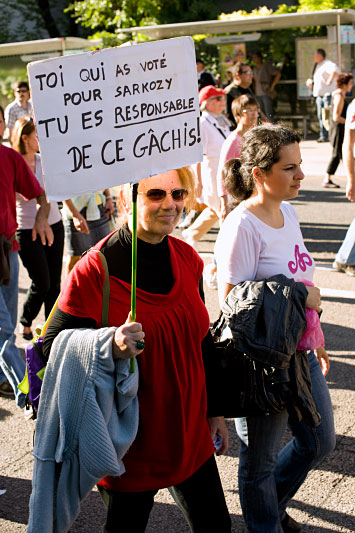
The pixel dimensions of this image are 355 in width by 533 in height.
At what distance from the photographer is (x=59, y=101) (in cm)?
225

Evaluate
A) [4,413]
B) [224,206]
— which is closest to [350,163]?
[224,206]

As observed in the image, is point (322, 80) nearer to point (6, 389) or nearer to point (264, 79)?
point (264, 79)

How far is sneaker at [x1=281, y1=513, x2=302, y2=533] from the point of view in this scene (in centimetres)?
334

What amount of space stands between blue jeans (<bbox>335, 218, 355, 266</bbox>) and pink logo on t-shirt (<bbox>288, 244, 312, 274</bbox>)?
173 inches

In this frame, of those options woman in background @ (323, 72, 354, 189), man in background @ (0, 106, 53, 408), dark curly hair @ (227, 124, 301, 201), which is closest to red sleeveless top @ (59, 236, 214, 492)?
dark curly hair @ (227, 124, 301, 201)

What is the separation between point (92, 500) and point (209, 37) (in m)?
18.2

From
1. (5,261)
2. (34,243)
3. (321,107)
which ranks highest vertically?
(5,261)

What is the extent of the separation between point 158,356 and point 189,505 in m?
0.57

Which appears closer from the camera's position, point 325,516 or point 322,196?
point 325,516

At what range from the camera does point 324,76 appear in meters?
18.0

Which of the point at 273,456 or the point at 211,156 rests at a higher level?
the point at 211,156

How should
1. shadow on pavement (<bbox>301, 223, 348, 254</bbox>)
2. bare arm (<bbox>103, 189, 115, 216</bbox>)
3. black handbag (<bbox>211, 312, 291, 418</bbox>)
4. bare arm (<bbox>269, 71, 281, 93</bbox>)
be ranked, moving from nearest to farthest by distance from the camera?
black handbag (<bbox>211, 312, 291, 418</bbox>)
bare arm (<bbox>103, 189, 115, 216</bbox>)
shadow on pavement (<bbox>301, 223, 348, 254</bbox>)
bare arm (<bbox>269, 71, 281, 93</bbox>)

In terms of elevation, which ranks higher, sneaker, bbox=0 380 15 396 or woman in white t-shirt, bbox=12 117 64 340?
woman in white t-shirt, bbox=12 117 64 340

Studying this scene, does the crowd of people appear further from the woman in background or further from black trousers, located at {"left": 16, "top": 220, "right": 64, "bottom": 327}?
the woman in background
